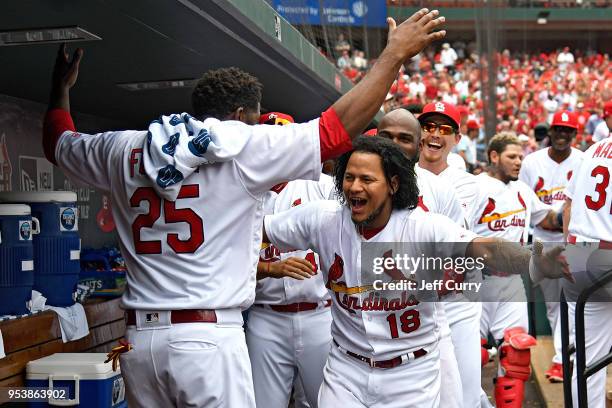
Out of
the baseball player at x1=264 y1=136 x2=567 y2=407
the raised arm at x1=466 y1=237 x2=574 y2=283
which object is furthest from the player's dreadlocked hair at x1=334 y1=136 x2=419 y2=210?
the raised arm at x1=466 y1=237 x2=574 y2=283

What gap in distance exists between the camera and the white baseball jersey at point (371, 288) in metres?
3.73

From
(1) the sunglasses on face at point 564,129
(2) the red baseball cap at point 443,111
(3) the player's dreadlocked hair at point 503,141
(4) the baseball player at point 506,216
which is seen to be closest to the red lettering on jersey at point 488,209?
(4) the baseball player at point 506,216

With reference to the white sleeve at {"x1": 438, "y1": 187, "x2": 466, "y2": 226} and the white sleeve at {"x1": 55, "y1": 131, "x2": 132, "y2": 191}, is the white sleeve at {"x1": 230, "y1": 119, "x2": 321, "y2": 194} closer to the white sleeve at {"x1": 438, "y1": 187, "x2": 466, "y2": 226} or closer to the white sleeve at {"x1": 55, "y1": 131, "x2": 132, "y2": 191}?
the white sleeve at {"x1": 55, "y1": 131, "x2": 132, "y2": 191}

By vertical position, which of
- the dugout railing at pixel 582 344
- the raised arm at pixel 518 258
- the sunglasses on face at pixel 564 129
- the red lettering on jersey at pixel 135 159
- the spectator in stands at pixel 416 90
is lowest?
the dugout railing at pixel 582 344

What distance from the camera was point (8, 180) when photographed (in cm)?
624

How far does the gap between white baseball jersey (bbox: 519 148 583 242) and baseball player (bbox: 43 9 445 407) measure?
6.30 metres

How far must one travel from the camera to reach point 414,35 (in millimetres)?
3115

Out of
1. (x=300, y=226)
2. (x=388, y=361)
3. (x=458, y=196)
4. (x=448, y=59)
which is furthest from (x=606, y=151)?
(x=448, y=59)

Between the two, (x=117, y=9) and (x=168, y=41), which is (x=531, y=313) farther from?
(x=117, y=9)

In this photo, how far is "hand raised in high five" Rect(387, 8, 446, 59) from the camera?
3.11 metres

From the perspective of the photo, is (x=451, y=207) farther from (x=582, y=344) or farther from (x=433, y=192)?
(x=582, y=344)

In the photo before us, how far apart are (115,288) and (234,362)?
3.42 m

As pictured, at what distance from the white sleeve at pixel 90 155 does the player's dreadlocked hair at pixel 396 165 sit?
953 millimetres

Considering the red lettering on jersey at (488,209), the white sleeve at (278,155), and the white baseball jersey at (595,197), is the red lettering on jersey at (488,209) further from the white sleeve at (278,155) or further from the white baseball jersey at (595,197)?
the white sleeve at (278,155)
